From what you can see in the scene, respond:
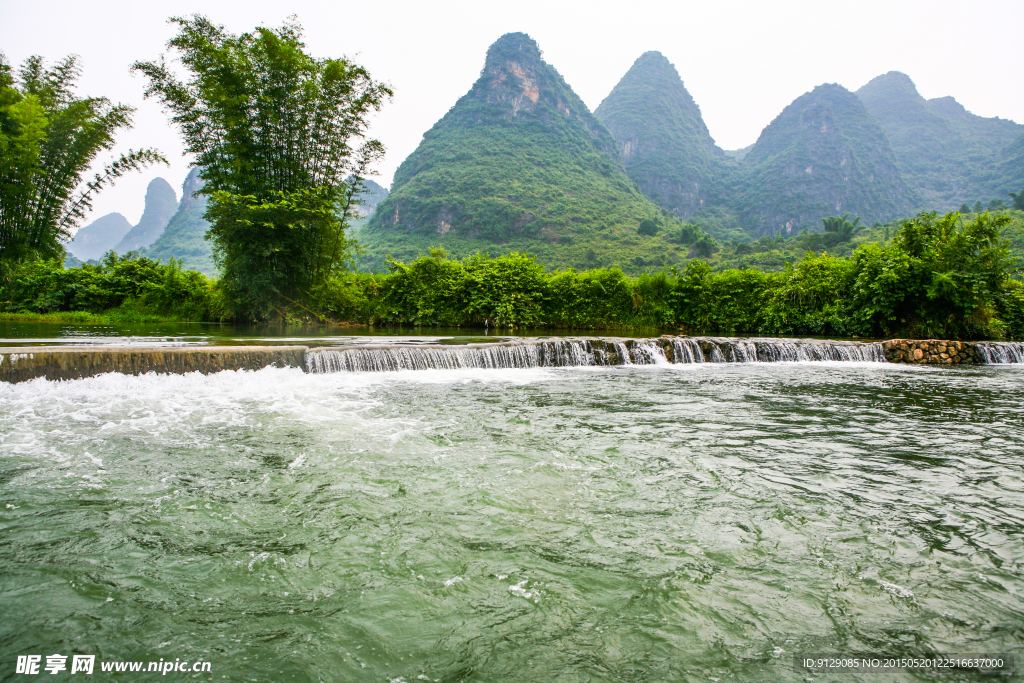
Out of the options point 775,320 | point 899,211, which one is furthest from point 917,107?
point 775,320

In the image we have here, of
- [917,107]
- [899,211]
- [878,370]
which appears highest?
[917,107]

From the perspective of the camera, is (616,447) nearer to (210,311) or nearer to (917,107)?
(210,311)

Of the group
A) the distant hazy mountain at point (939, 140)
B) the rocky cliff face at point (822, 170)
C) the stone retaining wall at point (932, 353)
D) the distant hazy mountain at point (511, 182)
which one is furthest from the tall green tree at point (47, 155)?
the distant hazy mountain at point (939, 140)

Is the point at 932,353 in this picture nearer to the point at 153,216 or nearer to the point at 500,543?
the point at 500,543

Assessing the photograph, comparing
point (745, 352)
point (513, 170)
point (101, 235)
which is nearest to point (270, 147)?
point (745, 352)

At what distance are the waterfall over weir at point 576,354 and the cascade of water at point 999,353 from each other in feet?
6.99

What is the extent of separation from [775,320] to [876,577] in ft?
48.6

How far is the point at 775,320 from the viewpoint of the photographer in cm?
1517

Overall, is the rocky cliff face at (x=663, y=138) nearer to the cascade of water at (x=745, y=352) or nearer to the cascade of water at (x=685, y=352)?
the cascade of water at (x=745, y=352)

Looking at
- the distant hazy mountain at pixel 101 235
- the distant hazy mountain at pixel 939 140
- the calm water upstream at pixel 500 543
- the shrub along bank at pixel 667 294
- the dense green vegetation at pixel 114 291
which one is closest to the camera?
the calm water upstream at pixel 500 543

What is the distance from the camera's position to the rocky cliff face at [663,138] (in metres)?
98.6

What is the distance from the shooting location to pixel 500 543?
238 cm

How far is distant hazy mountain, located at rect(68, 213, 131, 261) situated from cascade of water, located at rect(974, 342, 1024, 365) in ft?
697

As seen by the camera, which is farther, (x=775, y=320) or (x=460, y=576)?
(x=775, y=320)
